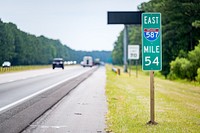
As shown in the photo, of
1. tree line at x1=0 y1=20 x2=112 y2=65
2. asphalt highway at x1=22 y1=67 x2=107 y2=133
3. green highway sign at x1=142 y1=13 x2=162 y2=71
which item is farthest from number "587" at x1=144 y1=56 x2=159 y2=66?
tree line at x1=0 y1=20 x2=112 y2=65

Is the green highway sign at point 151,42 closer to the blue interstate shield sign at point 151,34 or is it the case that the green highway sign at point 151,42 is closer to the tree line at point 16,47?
the blue interstate shield sign at point 151,34

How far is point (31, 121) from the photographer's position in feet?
39.7

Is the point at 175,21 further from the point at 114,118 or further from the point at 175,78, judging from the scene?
the point at 114,118

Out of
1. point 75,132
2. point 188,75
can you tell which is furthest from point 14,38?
point 75,132

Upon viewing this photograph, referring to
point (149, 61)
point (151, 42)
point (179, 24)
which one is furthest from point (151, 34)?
point (179, 24)

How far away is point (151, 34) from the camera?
11.9m

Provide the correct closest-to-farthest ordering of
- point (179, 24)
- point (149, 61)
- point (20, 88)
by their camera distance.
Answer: point (149, 61), point (20, 88), point (179, 24)

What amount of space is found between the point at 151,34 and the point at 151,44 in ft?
0.91

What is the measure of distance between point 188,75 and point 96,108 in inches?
1075

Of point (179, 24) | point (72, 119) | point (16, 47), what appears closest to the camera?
point (72, 119)

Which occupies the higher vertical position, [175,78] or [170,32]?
[170,32]

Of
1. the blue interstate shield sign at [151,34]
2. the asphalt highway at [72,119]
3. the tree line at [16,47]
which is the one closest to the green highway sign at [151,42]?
the blue interstate shield sign at [151,34]

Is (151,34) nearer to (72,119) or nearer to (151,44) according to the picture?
(151,44)

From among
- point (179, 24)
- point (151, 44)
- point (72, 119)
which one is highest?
point (179, 24)
